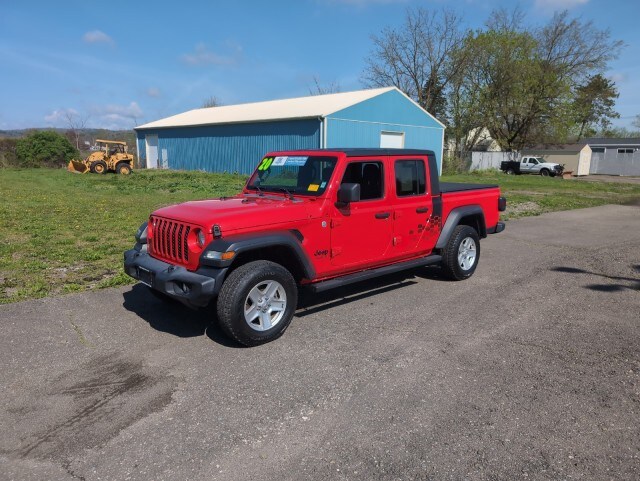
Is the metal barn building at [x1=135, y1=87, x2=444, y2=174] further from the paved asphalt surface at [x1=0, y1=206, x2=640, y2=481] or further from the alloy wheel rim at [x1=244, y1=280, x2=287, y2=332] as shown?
Result: the alloy wheel rim at [x1=244, y1=280, x2=287, y2=332]

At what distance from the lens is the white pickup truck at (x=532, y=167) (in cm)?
3934

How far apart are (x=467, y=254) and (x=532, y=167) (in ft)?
124

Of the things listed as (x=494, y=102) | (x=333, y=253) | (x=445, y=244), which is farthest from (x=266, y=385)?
(x=494, y=102)

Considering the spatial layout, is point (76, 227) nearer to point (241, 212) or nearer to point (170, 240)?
point (170, 240)

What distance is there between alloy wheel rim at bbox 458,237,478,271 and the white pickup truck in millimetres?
36735

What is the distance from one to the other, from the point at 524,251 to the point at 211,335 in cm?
637

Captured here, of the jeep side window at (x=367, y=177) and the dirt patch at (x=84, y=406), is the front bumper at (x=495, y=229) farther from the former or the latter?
the dirt patch at (x=84, y=406)

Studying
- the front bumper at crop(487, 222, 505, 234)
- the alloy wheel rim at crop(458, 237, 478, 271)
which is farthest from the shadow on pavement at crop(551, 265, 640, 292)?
the alloy wheel rim at crop(458, 237, 478, 271)

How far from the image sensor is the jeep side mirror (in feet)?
15.9

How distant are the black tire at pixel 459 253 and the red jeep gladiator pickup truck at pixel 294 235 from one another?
2 centimetres

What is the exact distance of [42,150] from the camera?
36.3 m

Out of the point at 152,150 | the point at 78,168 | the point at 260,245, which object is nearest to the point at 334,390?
the point at 260,245

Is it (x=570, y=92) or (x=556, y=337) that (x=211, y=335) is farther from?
(x=570, y=92)

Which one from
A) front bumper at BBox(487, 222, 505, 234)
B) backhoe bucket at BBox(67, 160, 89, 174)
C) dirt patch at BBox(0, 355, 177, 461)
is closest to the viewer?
dirt patch at BBox(0, 355, 177, 461)
